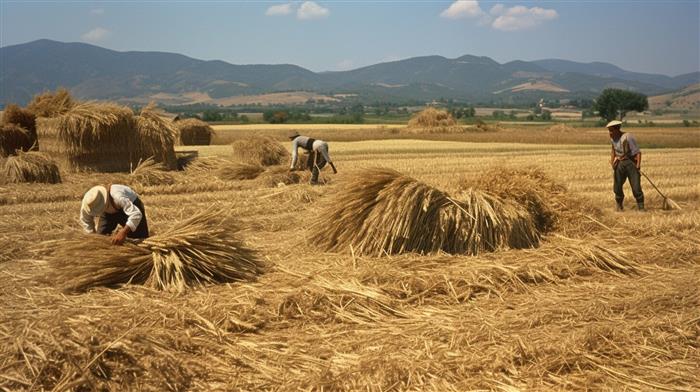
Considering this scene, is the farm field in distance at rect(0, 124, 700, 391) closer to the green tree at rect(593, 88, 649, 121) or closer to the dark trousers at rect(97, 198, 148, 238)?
the dark trousers at rect(97, 198, 148, 238)

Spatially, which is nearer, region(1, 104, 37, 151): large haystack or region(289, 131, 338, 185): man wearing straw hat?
region(289, 131, 338, 185): man wearing straw hat

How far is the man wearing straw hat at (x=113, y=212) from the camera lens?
6.78 meters

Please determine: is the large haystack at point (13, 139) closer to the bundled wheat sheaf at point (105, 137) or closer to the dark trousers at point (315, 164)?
the bundled wheat sheaf at point (105, 137)

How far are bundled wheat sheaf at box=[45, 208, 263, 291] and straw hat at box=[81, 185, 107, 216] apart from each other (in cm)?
32

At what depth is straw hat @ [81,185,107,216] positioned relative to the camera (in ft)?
22.3

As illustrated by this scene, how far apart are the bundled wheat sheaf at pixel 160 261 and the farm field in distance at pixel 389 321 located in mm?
154

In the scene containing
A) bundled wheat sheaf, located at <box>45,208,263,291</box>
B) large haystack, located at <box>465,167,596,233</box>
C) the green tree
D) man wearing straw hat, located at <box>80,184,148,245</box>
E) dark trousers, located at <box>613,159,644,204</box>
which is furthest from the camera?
the green tree

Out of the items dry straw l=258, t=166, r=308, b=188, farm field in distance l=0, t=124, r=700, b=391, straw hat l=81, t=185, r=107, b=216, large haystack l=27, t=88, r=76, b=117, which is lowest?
farm field in distance l=0, t=124, r=700, b=391

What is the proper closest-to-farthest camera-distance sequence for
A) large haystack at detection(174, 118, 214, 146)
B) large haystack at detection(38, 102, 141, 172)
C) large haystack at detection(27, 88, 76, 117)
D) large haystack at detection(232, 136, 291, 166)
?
large haystack at detection(38, 102, 141, 172), large haystack at detection(27, 88, 76, 117), large haystack at detection(232, 136, 291, 166), large haystack at detection(174, 118, 214, 146)

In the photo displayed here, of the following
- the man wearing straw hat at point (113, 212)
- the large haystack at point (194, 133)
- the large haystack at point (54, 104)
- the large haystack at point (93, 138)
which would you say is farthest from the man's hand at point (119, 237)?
the large haystack at point (194, 133)

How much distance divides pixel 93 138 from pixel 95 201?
10.3m

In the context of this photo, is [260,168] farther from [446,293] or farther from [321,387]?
[321,387]

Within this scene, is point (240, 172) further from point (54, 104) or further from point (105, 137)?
point (54, 104)

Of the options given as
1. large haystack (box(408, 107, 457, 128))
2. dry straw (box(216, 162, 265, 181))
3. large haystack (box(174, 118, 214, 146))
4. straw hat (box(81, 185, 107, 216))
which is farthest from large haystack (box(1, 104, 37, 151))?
large haystack (box(408, 107, 457, 128))
